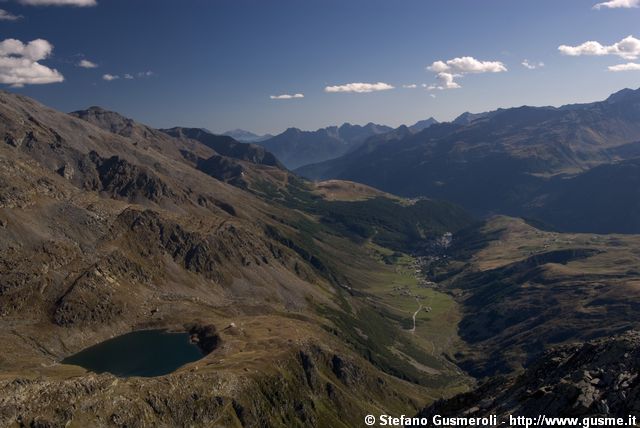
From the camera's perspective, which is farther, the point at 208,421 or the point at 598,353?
the point at 208,421

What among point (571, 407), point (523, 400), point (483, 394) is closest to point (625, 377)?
point (571, 407)

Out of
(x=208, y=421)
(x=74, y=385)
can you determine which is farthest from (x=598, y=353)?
(x=74, y=385)

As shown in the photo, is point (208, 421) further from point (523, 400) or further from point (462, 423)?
point (523, 400)

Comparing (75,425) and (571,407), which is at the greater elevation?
(571,407)

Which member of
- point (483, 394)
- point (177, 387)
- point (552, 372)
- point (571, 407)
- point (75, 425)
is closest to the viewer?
point (571, 407)

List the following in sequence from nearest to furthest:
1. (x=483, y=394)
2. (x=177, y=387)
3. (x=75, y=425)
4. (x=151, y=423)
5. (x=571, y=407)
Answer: (x=571, y=407) → (x=483, y=394) → (x=75, y=425) → (x=151, y=423) → (x=177, y=387)

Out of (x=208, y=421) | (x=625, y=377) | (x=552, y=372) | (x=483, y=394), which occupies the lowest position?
(x=208, y=421)
